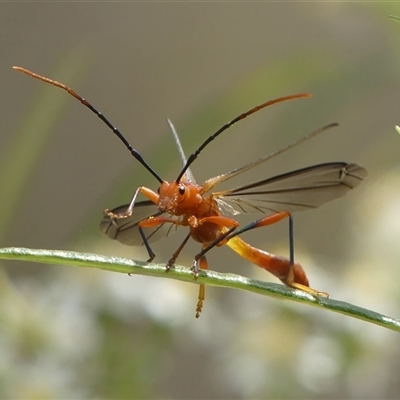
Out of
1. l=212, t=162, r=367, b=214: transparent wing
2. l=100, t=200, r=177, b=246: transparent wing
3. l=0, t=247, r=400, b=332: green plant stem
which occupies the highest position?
l=212, t=162, r=367, b=214: transparent wing

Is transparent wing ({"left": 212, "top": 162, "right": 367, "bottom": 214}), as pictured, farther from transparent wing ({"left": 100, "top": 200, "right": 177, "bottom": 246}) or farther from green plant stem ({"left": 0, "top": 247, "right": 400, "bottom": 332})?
green plant stem ({"left": 0, "top": 247, "right": 400, "bottom": 332})

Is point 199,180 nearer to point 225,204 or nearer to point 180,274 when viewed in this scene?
point 225,204

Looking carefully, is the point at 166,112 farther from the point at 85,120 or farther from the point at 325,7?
the point at 325,7

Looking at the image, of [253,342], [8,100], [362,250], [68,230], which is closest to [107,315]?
[253,342]

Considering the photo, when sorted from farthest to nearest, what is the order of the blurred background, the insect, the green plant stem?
the blurred background → the insect → the green plant stem

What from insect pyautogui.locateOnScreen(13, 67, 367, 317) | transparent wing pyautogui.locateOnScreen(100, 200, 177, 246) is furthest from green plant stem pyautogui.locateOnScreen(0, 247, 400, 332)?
transparent wing pyautogui.locateOnScreen(100, 200, 177, 246)

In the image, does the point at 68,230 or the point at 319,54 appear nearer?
the point at 319,54

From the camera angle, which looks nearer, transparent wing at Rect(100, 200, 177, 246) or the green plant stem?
the green plant stem
